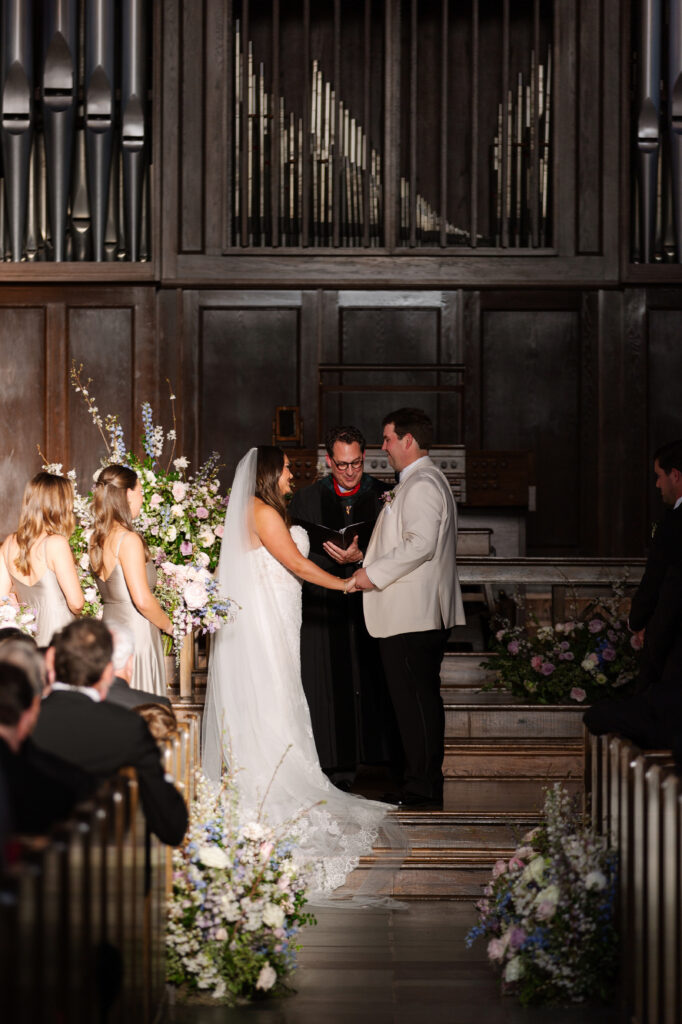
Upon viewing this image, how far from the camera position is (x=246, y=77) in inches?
417

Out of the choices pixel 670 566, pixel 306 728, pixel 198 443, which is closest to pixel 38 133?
pixel 198 443

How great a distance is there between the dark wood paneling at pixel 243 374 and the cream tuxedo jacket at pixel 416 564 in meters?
4.31

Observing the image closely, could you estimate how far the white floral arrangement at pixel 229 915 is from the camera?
4.39 meters

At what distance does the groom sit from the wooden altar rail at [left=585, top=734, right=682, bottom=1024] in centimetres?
163

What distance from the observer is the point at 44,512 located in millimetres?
5957

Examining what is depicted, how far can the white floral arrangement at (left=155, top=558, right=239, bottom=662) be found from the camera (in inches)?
245

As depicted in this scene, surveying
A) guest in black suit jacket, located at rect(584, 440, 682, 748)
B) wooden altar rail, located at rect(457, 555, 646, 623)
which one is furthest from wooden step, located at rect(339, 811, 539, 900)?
wooden altar rail, located at rect(457, 555, 646, 623)

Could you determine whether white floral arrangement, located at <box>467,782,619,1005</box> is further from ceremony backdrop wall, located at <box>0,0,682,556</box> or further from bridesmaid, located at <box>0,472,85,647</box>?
ceremony backdrop wall, located at <box>0,0,682,556</box>

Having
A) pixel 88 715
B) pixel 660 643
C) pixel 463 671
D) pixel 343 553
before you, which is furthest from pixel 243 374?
pixel 88 715

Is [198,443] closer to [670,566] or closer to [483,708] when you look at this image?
[483,708]

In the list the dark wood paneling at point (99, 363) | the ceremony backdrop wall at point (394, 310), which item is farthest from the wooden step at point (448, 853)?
the dark wood paneling at point (99, 363)

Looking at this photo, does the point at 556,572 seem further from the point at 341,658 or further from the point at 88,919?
the point at 88,919

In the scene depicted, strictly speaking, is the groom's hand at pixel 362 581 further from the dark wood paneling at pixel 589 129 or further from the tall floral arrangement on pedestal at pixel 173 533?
the dark wood paneling at pixel 589 129

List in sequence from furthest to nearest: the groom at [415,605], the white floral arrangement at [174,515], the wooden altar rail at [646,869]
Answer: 1. the white floral arrangement at [174,515]
2. the groom at [415,605]
3. the wooden altar rail at [646,869]
